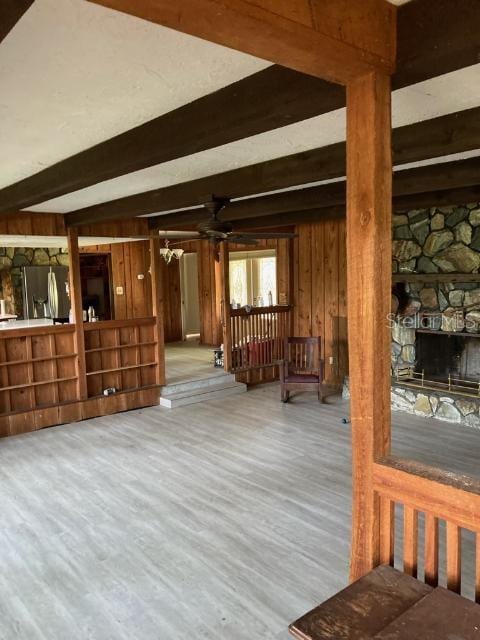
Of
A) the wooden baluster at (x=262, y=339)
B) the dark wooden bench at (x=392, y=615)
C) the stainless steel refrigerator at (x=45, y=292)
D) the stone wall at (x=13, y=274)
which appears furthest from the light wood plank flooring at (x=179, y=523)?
the stone wall at (x=13, y=274)

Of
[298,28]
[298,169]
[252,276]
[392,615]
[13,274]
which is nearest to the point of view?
[298,28]

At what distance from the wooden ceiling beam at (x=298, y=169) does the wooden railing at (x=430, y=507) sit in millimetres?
1753

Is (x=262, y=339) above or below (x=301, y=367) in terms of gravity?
above

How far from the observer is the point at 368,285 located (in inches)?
63.7

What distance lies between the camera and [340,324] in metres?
7.31

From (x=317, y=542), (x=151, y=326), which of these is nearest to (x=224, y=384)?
(x=151, y=326)

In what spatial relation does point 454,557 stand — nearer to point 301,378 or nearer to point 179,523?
point 179,523

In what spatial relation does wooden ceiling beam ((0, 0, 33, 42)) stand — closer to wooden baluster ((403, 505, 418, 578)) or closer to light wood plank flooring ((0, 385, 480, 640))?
wooden baluster ((403, 505, 418, 578))

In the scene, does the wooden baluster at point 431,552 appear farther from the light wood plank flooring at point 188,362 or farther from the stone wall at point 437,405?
the light wood plank flooring at point 188,362

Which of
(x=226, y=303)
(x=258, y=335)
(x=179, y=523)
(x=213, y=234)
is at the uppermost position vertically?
(x=213, y=234)

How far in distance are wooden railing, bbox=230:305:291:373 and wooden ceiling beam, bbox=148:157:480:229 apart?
1862mm

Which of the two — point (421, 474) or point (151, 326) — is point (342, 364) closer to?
point (151, 326)

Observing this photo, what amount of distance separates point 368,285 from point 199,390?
563 centimetres

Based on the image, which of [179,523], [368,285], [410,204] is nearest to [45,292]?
[179,523]
